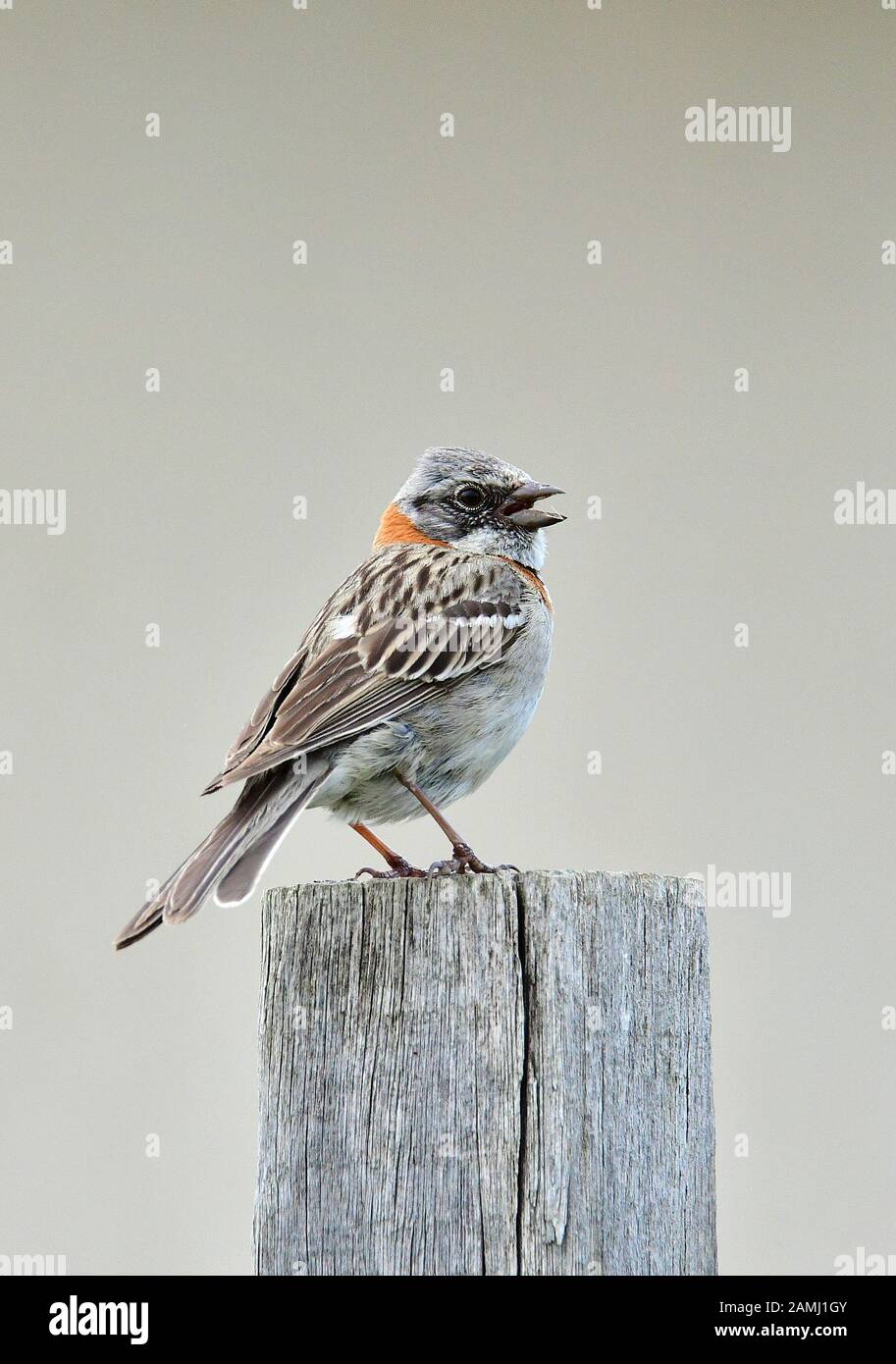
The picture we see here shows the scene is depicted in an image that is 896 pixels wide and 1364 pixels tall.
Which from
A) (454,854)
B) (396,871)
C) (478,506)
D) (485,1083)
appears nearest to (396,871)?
(396,871)

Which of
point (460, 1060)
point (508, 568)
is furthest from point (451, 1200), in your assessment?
point (508, 568)

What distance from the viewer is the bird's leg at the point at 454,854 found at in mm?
3695

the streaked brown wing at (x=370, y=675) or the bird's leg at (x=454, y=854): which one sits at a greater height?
the streaked brown wing at (x=370, y=675)

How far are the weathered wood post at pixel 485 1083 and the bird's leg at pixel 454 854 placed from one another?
0.51 m

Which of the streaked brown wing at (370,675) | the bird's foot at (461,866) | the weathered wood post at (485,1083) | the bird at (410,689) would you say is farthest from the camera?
the streaked brown wing at (370,675)

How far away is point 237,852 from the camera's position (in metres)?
3.67

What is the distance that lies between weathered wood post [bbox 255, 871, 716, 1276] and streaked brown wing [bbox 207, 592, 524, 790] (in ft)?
3.25

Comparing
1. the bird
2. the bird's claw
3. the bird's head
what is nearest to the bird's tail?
the bird

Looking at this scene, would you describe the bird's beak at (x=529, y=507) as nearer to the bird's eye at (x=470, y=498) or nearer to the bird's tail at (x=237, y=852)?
the bird's eye at (x=470, y=498)

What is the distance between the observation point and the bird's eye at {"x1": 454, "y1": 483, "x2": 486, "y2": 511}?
5043mm

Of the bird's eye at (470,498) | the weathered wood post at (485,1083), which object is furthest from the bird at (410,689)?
the weathered wood post at (485,1083)

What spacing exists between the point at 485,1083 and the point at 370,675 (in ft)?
5.27

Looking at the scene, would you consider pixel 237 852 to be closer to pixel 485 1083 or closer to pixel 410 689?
pixel 410 689

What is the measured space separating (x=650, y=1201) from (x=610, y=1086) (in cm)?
23
